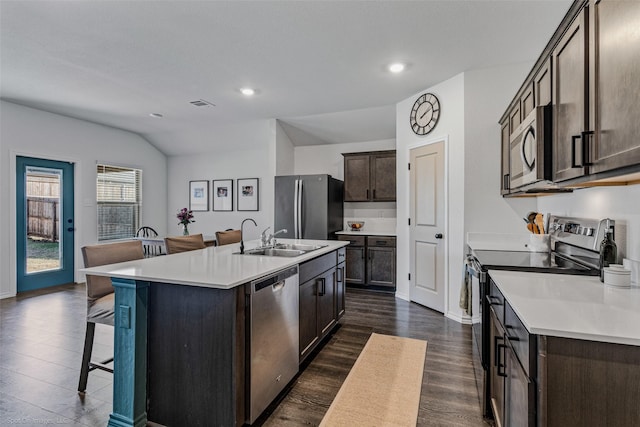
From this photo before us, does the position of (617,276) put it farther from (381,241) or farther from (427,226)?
(381,241)

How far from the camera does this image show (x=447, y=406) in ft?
6.65

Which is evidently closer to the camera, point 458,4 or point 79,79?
point 458,4

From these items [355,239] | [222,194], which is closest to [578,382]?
[355,239]

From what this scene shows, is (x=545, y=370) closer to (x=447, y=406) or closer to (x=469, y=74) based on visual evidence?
(x=447, y=406)

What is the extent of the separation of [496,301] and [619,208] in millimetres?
809

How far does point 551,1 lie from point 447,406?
287cm

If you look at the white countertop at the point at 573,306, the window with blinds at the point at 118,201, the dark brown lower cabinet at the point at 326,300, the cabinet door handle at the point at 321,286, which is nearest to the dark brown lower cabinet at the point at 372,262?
the dark brown lower cabinet at the point at 326,300

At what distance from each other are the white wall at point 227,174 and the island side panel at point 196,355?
4227 millimetres

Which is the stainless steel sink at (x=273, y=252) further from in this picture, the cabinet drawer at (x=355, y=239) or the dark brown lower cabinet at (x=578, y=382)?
the cabinet drawer at (x=355, y=239)

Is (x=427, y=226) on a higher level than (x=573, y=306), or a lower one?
higher

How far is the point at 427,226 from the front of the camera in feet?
13.1

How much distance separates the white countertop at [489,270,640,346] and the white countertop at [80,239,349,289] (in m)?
1.25

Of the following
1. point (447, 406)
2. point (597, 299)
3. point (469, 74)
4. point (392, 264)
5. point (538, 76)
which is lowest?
point (447, 406)

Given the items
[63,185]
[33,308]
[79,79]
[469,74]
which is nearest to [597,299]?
[469,74]
